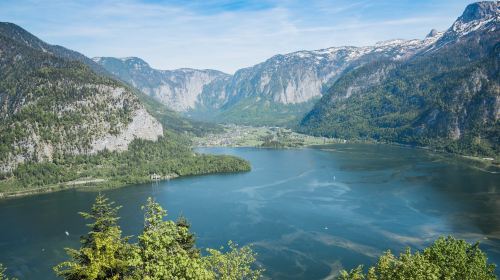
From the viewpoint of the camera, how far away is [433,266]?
125ft

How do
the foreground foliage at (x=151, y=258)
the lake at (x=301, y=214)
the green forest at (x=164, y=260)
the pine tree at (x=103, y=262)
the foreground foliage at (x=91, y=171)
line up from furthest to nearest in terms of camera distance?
the foreground foliage at (x=91, y=171), the lake at (x=301, y=214), the pine tree at (x=103, y=262), the green forest at (x=164, y=260), the foreground foliage at (x=151, y=258)

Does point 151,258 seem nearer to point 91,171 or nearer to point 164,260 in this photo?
point 164,260

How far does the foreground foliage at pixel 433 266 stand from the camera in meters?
33.6

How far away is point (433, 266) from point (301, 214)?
82842 millimetres

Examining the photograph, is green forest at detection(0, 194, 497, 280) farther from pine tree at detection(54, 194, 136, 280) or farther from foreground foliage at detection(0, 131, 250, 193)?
foreground foliage at detection(0, 131, 250, 193)

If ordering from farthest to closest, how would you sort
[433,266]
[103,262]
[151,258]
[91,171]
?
1. [91,171]
2. [433,266]
3. [103,262]
4. [151,258]

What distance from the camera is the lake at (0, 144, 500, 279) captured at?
9300cm

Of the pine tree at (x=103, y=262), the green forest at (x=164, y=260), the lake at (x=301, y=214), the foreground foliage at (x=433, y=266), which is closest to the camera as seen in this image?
the green forest at (x=164, y=260)

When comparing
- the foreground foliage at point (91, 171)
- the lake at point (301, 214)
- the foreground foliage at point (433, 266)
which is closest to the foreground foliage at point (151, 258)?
the foreground foliage at point (433, 266)

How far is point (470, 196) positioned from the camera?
131500 mm

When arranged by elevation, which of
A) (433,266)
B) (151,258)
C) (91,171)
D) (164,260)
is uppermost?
(164,260)

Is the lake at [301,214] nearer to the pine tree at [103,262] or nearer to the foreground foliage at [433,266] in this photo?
the foreground foliage at [433,266]

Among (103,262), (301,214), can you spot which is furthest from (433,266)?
(301,214)

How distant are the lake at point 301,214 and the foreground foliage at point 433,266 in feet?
122
